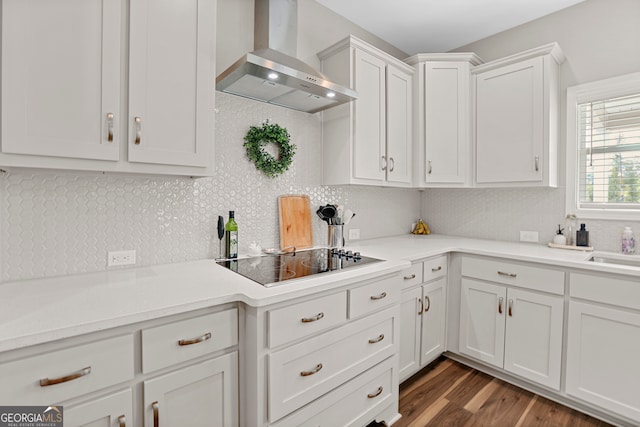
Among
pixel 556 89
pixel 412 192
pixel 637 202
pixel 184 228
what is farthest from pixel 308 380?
pixel 556 89

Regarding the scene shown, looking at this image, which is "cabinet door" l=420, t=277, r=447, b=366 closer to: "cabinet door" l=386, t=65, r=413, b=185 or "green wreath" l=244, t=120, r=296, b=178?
"cabinet door" l=386, t=65, r=413, b=185

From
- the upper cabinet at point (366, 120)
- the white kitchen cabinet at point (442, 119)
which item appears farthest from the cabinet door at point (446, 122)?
the upper cabinet at point (366, 120)

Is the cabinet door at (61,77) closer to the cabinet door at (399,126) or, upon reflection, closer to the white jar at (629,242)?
the cabinet door at (399,126)

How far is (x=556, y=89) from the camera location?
8.38ft

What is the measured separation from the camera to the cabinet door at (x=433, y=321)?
235 cm

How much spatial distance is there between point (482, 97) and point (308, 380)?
2603 mm

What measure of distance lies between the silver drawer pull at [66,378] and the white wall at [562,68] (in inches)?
121

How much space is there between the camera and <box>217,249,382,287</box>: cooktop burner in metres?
1.55

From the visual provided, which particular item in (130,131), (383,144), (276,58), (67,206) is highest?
(276,58)

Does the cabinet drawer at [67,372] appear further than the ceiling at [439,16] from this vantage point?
No

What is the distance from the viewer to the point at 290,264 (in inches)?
72.1

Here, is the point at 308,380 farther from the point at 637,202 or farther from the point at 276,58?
the point at 637,202

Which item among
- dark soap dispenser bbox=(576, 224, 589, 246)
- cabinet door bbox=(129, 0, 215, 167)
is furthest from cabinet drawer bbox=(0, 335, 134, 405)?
dark soap dispenser bbox=(576, 224, 589, 246)

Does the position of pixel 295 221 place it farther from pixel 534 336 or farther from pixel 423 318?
pixel 534 336
